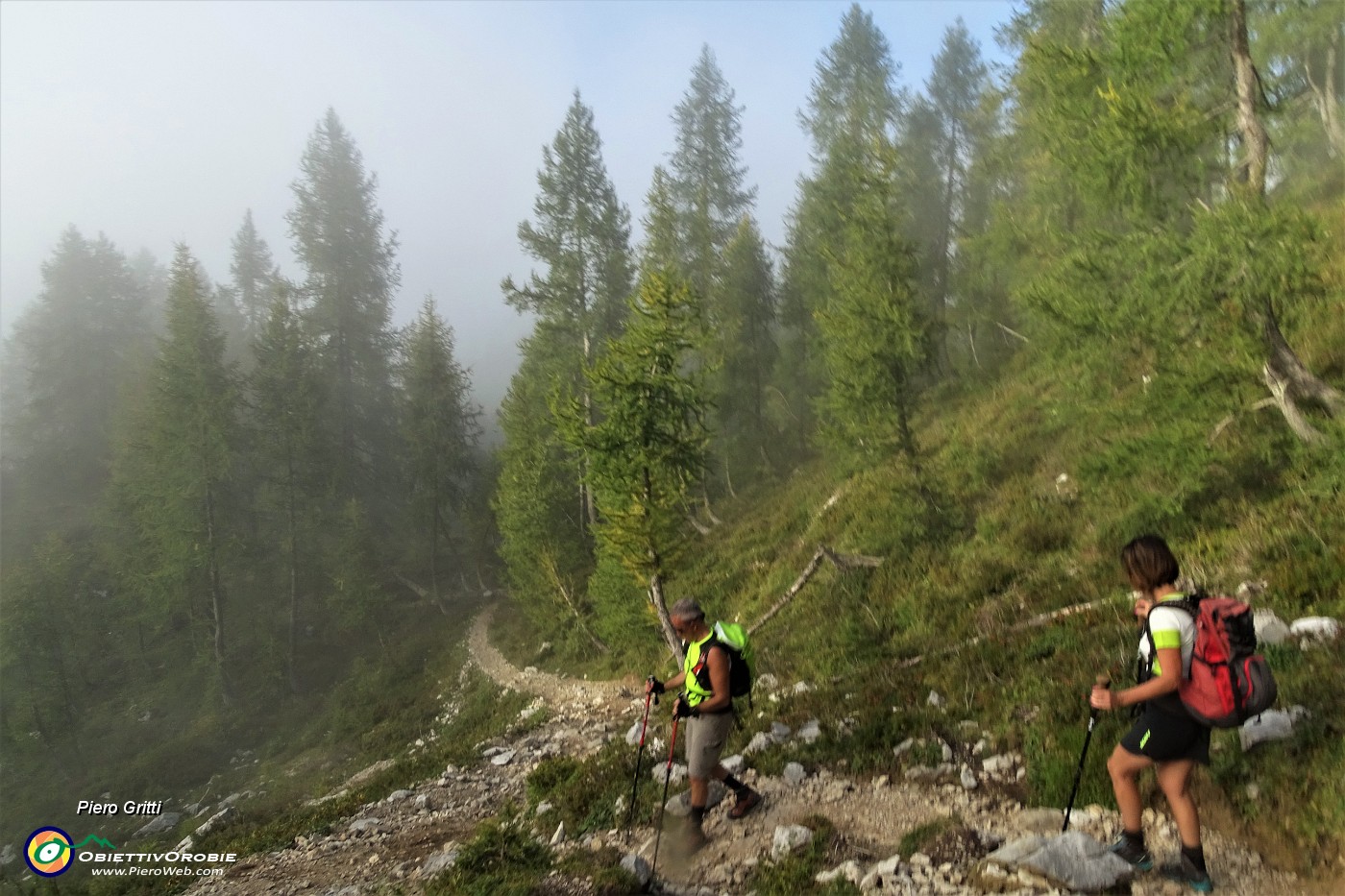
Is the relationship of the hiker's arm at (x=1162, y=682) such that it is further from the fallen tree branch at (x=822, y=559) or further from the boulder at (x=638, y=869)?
the fallen tree branch at (x=822, y=559)

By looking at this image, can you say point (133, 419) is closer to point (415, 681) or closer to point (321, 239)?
point (321, 239)

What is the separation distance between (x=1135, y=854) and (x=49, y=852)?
13473 millimetres

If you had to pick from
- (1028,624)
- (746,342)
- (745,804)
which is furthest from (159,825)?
(746,342)

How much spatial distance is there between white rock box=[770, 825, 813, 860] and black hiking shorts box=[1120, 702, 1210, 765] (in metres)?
2.70

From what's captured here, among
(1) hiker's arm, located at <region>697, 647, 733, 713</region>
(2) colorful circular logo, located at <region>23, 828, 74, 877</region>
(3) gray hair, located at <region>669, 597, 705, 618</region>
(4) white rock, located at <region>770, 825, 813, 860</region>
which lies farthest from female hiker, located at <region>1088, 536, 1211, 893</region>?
(2) colorful circular logo, located at <region>23, 828, 74, 877</region>

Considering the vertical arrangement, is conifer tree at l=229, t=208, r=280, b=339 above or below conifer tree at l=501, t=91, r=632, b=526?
above

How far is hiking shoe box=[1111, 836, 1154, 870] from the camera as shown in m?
4.09

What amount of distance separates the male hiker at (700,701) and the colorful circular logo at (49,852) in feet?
31.4

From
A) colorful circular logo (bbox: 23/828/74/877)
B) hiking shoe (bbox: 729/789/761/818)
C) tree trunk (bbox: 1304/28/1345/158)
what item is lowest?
colorful circular logo (bbox: 23/828/74/877)

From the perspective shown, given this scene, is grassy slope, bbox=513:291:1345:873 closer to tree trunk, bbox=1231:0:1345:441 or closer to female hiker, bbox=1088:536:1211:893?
tree trunk, bbox=1231:0:1345:441

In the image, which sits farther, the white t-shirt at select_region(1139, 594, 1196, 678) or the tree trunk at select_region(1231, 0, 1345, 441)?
the tree trunk at select_region(1231, 0, 1345, 441)

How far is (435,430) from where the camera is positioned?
104 feet

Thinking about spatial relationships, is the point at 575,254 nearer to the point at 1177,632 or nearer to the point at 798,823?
the point at 798,823

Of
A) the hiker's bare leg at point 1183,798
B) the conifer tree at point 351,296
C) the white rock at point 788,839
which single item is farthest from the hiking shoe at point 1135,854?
the conifer tree at point 351,296
